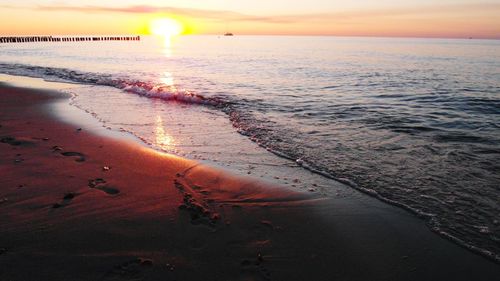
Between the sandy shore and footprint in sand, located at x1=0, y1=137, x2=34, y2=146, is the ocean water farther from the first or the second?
footprint in sand, located at x1=0, y1=137, x2=34, y2=146

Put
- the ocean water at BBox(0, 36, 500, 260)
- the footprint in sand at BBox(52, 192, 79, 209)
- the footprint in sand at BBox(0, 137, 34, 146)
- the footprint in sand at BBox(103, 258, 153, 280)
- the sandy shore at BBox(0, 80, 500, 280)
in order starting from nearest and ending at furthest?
the footprint in sand at BBox(103, 258, 153, 280) → the sandy shore at BBox(0, 80, 500, 280) → the footprint in sand at BBox(52, 192, 79, 209) → the ocean water at BBox(0, 36, 500, 260) → the footprint in sand at BBox(0, 137, 34, 146)

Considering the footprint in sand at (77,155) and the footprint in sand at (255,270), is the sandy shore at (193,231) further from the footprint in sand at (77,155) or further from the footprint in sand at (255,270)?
the footprint in sand at (77,155)

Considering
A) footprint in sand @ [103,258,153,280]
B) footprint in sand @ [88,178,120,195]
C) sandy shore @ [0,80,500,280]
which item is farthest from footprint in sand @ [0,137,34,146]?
footprint in sand @ [103,258,153,280]

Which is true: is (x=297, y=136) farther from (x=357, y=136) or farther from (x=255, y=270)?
(x=255, y=270)

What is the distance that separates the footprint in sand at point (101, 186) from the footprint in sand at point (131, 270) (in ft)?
6.73

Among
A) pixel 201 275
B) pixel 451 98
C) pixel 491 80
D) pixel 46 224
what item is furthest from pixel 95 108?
pixel 491 80

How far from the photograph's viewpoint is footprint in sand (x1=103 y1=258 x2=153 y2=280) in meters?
3.60

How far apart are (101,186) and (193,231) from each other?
7.35ft

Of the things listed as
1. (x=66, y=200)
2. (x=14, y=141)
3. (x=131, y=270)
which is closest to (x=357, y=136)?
(x=66, y=200)

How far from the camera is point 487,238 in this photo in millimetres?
4637

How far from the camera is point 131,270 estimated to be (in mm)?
3707

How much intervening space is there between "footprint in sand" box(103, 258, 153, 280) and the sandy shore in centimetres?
1

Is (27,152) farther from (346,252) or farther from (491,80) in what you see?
(491,80)

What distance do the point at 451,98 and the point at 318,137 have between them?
10.7 m
